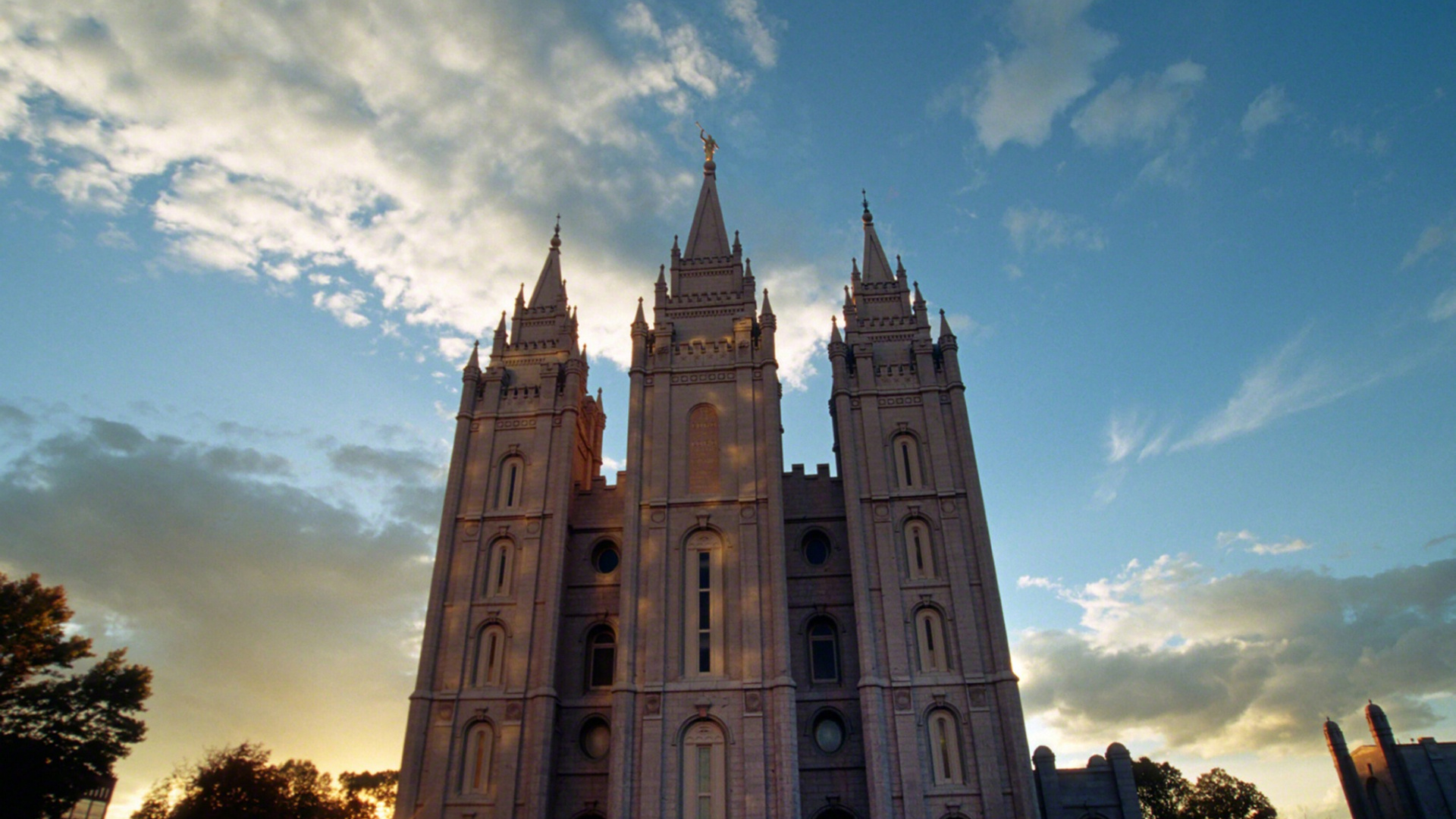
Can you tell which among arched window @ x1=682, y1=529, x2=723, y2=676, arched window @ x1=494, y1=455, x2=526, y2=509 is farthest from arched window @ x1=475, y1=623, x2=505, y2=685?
Answer: arched window @ x1=682, y1=529, x2=723, y2=676

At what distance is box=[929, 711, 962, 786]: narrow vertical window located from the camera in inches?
1115

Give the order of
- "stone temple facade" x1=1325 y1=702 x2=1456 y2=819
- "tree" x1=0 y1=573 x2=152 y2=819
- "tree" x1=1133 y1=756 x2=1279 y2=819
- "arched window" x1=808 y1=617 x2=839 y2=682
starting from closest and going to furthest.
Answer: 1. "tree" x1=0 y1=573 x2=152 y2=819
2. "arched window" x1=808 y1=617 x2=839 y2=682
3. "stone temple facade" x1=1325 y1=702 x2=1456 y2=819
4. "tree" x1=1133 y1=756 x2=1279 y2=819

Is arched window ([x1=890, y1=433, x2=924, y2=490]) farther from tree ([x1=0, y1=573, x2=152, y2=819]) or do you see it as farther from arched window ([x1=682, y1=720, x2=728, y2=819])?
tree ([x1=0, y1=573, x2=152, y2=819])

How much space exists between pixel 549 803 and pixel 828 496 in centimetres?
1536

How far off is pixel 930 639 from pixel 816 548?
238 inches

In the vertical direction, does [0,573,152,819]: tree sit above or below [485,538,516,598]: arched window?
below

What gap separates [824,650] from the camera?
3234 cm

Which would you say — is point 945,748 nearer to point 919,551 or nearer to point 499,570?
point 919,551

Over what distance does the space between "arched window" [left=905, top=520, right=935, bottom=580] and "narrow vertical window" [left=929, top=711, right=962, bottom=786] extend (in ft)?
16.3

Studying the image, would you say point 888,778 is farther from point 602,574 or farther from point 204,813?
point 204,813

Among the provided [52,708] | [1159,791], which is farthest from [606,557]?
[1159,791]

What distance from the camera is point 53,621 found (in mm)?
30156

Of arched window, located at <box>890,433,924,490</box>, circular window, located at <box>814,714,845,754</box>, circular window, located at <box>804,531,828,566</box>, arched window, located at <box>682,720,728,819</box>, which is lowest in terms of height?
arched window, located at <box>682,720,728,819</box>

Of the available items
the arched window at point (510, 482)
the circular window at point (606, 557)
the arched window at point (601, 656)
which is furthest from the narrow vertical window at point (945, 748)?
the arched window at point (510, 482)
